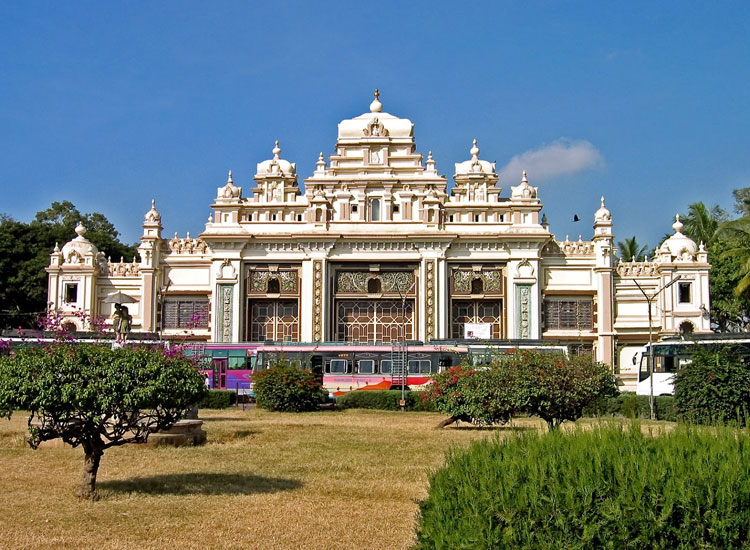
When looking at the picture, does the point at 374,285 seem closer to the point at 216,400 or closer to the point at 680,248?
the point at 680,248

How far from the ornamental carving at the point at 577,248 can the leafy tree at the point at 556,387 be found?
1335 inches

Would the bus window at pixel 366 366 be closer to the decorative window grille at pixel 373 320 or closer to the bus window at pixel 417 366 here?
the bus window at pixel 417 366

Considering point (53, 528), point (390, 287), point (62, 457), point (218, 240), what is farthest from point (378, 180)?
point (53, 528)

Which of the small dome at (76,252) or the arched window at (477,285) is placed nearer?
the arched window at (477,285)

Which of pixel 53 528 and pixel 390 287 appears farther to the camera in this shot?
pixel 390 287

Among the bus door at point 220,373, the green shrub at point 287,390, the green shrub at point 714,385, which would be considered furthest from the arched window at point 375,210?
the green shrub at point 714,385

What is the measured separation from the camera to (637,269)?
58.9 meters

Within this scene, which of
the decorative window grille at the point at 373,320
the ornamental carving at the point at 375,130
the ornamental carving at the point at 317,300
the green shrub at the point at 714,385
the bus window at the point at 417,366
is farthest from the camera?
the ornamental carving at the point at 375,130

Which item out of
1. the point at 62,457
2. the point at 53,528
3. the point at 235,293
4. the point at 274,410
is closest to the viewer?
the point at 53,528

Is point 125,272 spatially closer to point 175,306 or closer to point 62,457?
point 175,306

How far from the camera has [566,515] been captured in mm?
7535

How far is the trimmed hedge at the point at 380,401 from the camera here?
3870 cm

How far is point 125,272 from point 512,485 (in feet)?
182

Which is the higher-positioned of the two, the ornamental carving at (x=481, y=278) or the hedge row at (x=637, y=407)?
the ornamental carving at (x=481, y=278)
